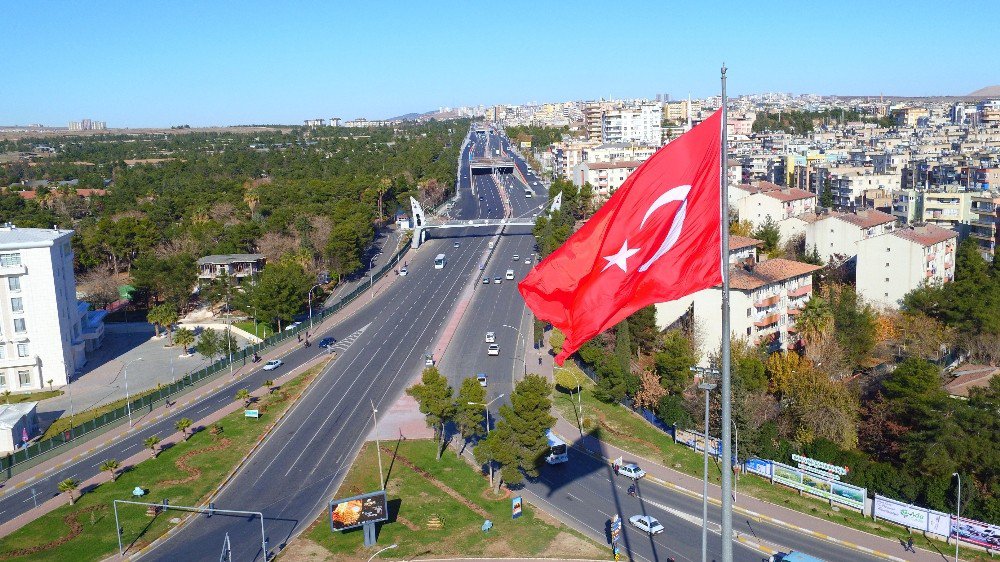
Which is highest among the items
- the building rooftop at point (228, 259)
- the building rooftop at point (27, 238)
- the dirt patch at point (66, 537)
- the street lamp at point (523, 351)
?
the building rooftop at point (27, 238)

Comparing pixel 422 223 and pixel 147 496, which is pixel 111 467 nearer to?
pixel 147 496

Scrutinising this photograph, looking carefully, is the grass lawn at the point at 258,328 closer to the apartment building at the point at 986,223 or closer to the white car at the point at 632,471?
the white car at the point at 632,471

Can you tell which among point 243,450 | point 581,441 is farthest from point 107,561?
point 581,441

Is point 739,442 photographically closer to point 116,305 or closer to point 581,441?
point 581,441

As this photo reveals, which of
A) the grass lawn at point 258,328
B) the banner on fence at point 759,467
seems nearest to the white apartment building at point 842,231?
the banner on fence at point 759,467

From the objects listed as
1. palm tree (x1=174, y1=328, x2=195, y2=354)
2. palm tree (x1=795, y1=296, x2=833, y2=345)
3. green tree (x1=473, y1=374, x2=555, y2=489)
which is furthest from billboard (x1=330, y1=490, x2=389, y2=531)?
palm tree (x1=174, y1=328, x2=195, y2=354)

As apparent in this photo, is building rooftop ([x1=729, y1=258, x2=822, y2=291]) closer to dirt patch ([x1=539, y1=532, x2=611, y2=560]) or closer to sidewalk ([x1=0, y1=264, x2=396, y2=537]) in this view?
dirt patch ([x1=539, y1=532, x2=611, y2=560])
